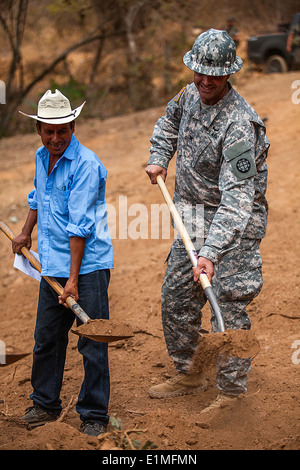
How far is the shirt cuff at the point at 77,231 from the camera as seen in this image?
3287 mm

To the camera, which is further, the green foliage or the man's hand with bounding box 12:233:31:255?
the green foliage

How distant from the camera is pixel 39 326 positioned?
3584 millimetres

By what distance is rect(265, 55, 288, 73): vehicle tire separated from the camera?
13727mm

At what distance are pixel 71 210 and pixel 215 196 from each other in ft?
2.94


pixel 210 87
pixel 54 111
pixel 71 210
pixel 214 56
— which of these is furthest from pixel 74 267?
pixel 214 56

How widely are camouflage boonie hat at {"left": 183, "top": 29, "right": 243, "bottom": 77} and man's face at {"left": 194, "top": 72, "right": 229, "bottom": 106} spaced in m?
0.05

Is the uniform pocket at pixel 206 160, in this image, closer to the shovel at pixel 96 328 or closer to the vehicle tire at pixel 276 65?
the shovel at pixel 96 328

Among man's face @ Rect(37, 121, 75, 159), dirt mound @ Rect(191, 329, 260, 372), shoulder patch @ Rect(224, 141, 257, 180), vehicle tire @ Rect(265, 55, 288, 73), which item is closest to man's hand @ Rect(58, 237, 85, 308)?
man's face @ Rect(37, 121, 75, 159)

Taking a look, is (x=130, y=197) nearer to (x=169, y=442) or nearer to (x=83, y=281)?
(x=83, y=281)

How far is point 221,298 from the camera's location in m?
3.59

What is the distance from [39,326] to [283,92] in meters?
8.78

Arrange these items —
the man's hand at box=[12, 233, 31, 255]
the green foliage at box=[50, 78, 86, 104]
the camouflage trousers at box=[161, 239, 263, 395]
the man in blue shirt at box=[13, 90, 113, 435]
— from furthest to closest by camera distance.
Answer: the green foliage at box=[50, 78, 86, 104] < the man's hand at box=[12, 233, 31, 255] < the camouflage trousers at box=[161, 239, 263, 395] < the man in blue shirt at box=[13, 90, 113, 435]

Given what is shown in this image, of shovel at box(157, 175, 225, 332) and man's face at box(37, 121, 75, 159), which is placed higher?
man's face at box(37, 121, 75, 159)

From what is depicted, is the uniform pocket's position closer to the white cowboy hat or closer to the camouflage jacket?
the camouflage jacket
